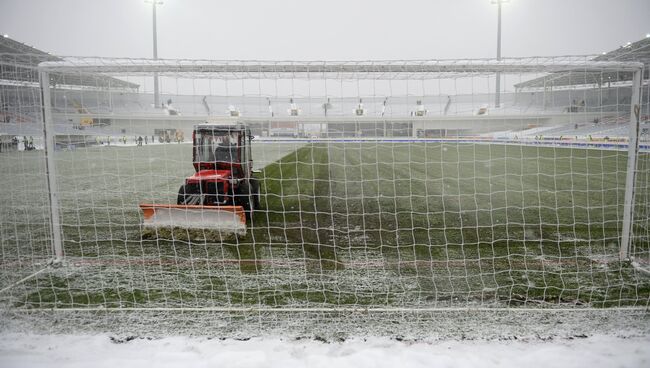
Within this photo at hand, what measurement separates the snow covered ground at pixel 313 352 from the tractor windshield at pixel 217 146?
4.40 metres

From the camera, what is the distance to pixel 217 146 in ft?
24.0

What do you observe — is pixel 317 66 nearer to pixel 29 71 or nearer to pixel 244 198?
pixel 244 198

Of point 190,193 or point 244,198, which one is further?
point 244,198

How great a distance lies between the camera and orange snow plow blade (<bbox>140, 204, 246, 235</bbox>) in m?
5.95

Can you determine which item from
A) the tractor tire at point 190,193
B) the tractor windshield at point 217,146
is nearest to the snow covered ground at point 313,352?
the tractor tire at point 190,193

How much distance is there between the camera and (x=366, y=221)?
764 cm

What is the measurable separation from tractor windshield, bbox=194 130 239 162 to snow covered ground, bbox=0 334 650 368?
4.40 meters

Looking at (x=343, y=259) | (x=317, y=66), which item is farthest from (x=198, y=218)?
(x=317, y=66)

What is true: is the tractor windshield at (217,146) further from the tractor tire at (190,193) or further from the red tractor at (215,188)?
the tractor tire at (190,193)

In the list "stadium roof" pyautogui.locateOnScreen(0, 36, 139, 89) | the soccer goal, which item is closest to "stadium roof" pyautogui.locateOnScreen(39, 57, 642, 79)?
the soccer goal

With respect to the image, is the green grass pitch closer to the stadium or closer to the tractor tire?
the stadium

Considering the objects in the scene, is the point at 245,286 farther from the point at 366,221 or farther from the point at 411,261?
the point at 366,221

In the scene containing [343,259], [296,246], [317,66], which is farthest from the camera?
[296,246]

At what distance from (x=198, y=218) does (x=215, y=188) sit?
77cm
